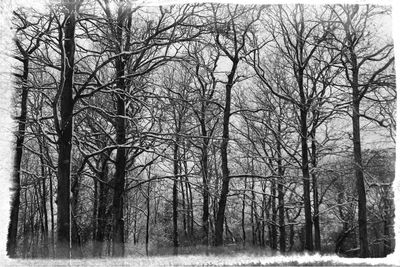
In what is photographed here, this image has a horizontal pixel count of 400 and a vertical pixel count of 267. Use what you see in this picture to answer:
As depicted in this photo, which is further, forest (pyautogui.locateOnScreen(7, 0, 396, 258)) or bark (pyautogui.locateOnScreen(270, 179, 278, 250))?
bark (pyautogui.locateOnScreen(270, 179, 278, 250))

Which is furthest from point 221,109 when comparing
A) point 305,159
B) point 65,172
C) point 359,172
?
point 65,172

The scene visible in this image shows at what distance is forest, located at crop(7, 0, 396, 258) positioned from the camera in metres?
6.45

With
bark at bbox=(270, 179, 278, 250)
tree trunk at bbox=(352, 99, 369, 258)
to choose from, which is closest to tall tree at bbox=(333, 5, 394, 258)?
tree trunk at bbox=(352, 99, 369, 258)

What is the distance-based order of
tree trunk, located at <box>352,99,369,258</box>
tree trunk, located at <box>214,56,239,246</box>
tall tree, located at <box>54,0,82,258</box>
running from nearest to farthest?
tall tree, located at <box>54,0,82,258</box> → tree trunk, located at <box>352,99,369,258</box> → tree trunk, located at <box>214,56,239,246</box>

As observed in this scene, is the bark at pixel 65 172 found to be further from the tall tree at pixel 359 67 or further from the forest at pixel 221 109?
the tall tree at pixel 359 67

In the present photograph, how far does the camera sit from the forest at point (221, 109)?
6.45m

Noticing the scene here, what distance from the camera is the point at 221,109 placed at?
1001cm

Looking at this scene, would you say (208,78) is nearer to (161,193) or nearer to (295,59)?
(295,59)

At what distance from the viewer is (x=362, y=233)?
7.14 meters

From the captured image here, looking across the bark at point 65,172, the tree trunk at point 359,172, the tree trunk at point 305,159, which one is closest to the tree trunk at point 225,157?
the tree trunk at point 305,159

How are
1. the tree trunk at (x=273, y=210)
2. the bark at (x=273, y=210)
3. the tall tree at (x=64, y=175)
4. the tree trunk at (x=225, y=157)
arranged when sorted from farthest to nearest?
the bark at (x=273, y=210)
the tree trunk at (x=273, y=210)
the tree trunk at (x=225, y=157)
the tall tree at (x=64, y=175)

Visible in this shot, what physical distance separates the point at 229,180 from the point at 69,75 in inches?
194

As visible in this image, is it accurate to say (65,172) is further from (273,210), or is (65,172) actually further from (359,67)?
(273,210)

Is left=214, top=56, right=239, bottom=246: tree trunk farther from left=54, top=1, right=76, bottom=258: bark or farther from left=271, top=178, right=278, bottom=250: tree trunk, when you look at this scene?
left=54, top=1, right=76, bottom=258: bark
